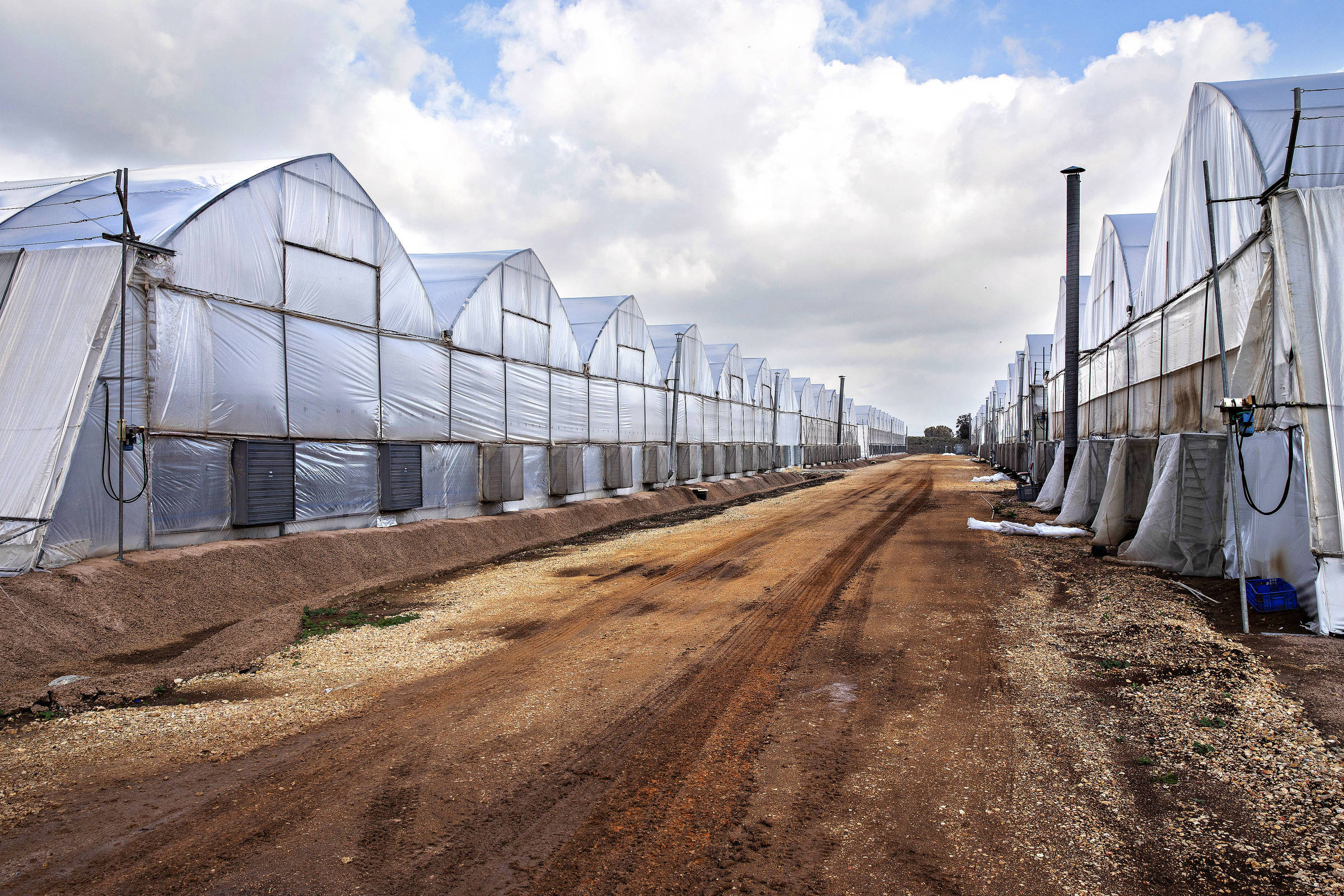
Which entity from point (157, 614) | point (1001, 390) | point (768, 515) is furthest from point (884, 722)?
point (1001, 390)

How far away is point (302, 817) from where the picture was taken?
4.56 meters

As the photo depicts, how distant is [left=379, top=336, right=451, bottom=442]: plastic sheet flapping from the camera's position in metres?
15.6

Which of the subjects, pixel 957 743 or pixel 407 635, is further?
pixel 407 635

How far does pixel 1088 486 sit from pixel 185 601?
60.7 ft

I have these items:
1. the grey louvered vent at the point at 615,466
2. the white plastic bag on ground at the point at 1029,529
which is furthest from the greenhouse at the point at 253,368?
the white plastic bag on ground at the point at 1029,529

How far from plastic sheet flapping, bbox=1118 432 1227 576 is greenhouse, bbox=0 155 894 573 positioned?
13.5 meters

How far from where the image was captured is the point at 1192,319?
543 inches

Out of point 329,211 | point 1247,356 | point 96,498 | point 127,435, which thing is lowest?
point 96,498

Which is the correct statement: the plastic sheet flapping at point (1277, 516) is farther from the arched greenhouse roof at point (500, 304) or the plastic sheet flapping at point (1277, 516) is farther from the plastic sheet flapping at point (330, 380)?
the arched greenhouse roof at point (500, 304)

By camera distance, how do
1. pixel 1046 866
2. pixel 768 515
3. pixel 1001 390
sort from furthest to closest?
1. pixel 1001 390
2. pixel 768 515
3. pixel 1046 866

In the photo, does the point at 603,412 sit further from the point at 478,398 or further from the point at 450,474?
the point at 450,474

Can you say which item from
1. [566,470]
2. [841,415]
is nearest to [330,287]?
[566,470]

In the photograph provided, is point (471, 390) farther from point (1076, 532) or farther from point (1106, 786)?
point (1106, 786)

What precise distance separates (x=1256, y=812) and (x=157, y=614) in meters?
11.3
